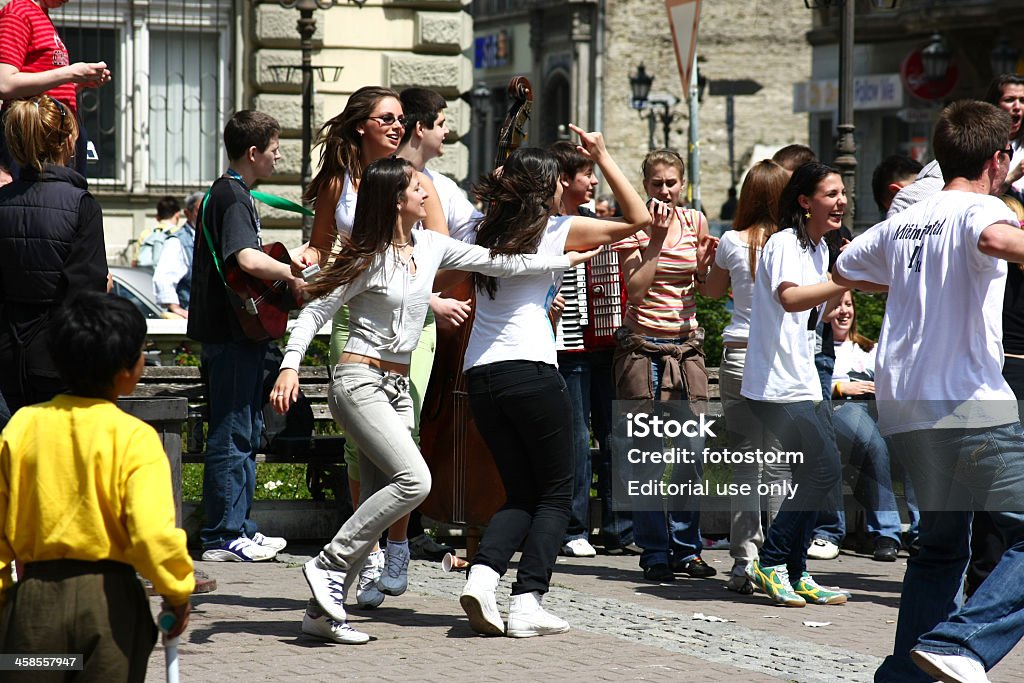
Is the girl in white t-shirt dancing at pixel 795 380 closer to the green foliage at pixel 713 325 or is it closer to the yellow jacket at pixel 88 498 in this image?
the green foliage at pixel 713 325

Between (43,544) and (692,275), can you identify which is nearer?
(43,544)

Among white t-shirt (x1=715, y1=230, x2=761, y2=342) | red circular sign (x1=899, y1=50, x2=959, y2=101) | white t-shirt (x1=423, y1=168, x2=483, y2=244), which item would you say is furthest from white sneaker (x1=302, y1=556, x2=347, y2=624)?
red circular sign (x1=899, y1=50, x2=959, y2=101)

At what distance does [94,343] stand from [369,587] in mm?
3207

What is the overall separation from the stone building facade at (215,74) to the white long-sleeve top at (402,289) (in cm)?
973

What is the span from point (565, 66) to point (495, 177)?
43.5 meters

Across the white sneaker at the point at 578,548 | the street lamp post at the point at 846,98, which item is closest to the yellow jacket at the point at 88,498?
the white sneaker at the point at 578,548

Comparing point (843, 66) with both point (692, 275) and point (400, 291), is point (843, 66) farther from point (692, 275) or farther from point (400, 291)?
point (400, 291)

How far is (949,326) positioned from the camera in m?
5.20

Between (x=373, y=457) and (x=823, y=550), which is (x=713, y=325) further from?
(x=373, y=457)

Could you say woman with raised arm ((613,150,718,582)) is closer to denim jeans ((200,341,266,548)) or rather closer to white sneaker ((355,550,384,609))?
white sneaker ((355,550,384,609))

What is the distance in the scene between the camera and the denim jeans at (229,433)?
7898mm

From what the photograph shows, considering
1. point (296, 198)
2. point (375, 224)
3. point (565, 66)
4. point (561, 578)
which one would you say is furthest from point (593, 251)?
point (565, 66)

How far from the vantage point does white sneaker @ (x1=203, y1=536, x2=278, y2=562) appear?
8047 mm

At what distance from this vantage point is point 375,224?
20.3 feet
